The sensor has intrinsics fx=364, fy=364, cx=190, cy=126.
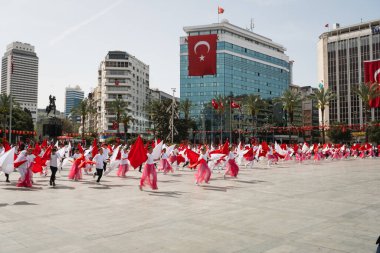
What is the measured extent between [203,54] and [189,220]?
33.3 meters

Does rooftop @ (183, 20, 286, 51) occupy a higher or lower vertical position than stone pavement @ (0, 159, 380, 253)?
higher

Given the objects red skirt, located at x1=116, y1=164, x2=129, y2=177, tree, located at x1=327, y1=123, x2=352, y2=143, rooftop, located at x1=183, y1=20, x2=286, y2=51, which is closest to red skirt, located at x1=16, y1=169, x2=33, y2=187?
red skirt, located at x1=116, y1=164, x2=129, y2=177

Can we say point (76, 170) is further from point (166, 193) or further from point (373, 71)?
point (373, 71)

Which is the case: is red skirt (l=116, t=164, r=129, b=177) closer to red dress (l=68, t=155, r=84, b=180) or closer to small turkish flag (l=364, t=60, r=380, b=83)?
red dress (l=68, t=155, r=84, b=180)

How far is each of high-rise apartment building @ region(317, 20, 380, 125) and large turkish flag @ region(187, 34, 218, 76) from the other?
260 feet

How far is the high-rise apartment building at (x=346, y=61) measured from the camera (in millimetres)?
106944

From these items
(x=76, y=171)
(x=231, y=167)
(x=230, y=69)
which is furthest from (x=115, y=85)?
(x=231, y=167)

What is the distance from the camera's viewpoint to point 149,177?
14.5 m

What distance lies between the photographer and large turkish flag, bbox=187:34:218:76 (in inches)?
1551

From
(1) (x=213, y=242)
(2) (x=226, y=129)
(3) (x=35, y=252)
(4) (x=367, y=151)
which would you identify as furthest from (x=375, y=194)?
(2) (x=226, y=129)

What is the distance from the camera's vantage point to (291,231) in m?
7.89

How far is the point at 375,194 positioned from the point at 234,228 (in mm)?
8253

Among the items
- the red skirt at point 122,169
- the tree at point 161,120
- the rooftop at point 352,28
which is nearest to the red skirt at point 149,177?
the red skirt at point 122,169

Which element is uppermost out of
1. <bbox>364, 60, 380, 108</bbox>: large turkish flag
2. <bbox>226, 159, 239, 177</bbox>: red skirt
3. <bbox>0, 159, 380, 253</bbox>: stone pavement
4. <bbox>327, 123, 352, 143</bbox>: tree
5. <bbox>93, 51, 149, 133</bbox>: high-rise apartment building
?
<bbox>93, 51, 149, 133</bbox>: high-rise apartment building
